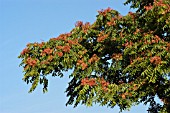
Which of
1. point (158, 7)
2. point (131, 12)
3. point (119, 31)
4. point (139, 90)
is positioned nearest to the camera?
point (158, 7)

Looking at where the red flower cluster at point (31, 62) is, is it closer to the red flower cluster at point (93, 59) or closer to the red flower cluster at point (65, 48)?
the red flower cluster at point (65, 48)

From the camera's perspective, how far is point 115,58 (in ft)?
60.8

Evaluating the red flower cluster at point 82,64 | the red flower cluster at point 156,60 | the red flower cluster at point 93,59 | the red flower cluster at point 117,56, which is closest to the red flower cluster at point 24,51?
the red flower cluster at point 82,64

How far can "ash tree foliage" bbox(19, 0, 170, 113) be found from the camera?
52.9 feet

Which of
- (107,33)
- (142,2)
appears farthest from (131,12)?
(107,33)

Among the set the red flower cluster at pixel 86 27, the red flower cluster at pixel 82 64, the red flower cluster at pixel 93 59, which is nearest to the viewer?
the red flower cluster at pixel 82 64

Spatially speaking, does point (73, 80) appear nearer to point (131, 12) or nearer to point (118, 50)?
point (118, 50)

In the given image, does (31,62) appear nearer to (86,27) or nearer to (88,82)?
(88,82)

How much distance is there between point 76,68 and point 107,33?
2.40 metres

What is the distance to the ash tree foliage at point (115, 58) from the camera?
52.9ft

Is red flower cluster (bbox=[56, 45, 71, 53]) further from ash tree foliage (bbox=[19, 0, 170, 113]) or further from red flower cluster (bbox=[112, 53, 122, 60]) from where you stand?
red flower cluster (bbox=[112, 53, 122, 60])

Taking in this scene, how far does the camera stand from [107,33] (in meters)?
18.8

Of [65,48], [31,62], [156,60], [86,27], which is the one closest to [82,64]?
[65,48]

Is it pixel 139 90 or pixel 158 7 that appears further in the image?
pixel 139 90
